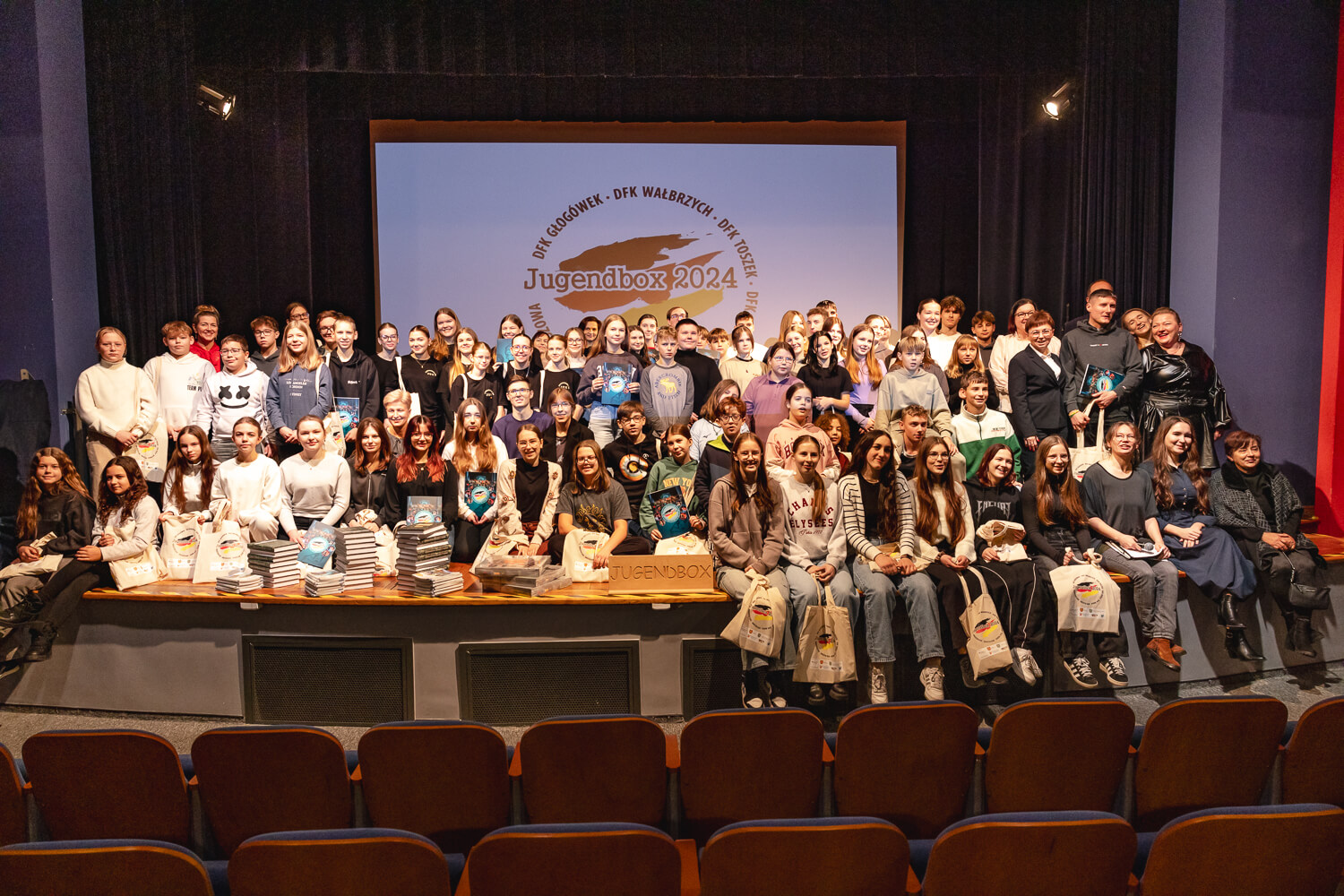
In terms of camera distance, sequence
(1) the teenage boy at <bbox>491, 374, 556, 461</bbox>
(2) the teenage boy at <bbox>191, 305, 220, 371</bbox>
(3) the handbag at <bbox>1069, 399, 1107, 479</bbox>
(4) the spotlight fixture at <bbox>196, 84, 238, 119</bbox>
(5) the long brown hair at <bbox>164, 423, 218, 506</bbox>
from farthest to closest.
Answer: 1. (4) the spotlight fixture at <bbox>196, 84, 238, 119</bbox>
2. (2) the teenage boy at <bbox>191, 305, 220, 371</bbox>
3. (1) the teenage boy at <bbox>491, 374, 556, 461</bbox>
4. (3) the handbag at <bbox>1069, 399, 1107, 479</bbox>
5. (5) the long brown hair at <bbox>164, 423, 218, 506</bbox>

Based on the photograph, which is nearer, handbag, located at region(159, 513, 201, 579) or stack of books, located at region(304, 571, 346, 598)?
stack of books, located at region(304, 571, 346, 598)

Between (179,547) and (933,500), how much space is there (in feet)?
11.7

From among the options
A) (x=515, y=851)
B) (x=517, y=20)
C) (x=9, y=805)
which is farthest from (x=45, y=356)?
(x=515, y=851)

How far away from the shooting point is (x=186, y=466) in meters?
4.59

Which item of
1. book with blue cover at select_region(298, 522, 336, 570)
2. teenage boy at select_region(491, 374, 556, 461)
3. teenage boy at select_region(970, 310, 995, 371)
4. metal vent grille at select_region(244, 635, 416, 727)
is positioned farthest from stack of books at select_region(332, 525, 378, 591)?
teenage boy at select_region(970, 310, 995, 371)

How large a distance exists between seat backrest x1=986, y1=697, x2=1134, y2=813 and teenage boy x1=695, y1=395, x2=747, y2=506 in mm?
2548

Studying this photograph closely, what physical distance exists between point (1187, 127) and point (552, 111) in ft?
15.6

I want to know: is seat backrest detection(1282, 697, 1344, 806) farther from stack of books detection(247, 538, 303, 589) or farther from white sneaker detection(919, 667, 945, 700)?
stack of books detection(247, 538, 303, 589)

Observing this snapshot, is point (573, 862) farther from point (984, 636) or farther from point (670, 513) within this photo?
point (670, 513)

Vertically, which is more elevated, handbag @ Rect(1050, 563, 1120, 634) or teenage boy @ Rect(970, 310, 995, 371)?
teenage boy @ Rect(970, 310, 995, 371)

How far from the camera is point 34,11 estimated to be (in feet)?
18.2

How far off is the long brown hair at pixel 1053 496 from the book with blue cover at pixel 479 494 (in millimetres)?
2764

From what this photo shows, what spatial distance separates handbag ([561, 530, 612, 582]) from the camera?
14.0 feet

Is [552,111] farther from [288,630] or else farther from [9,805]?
[9,805]
